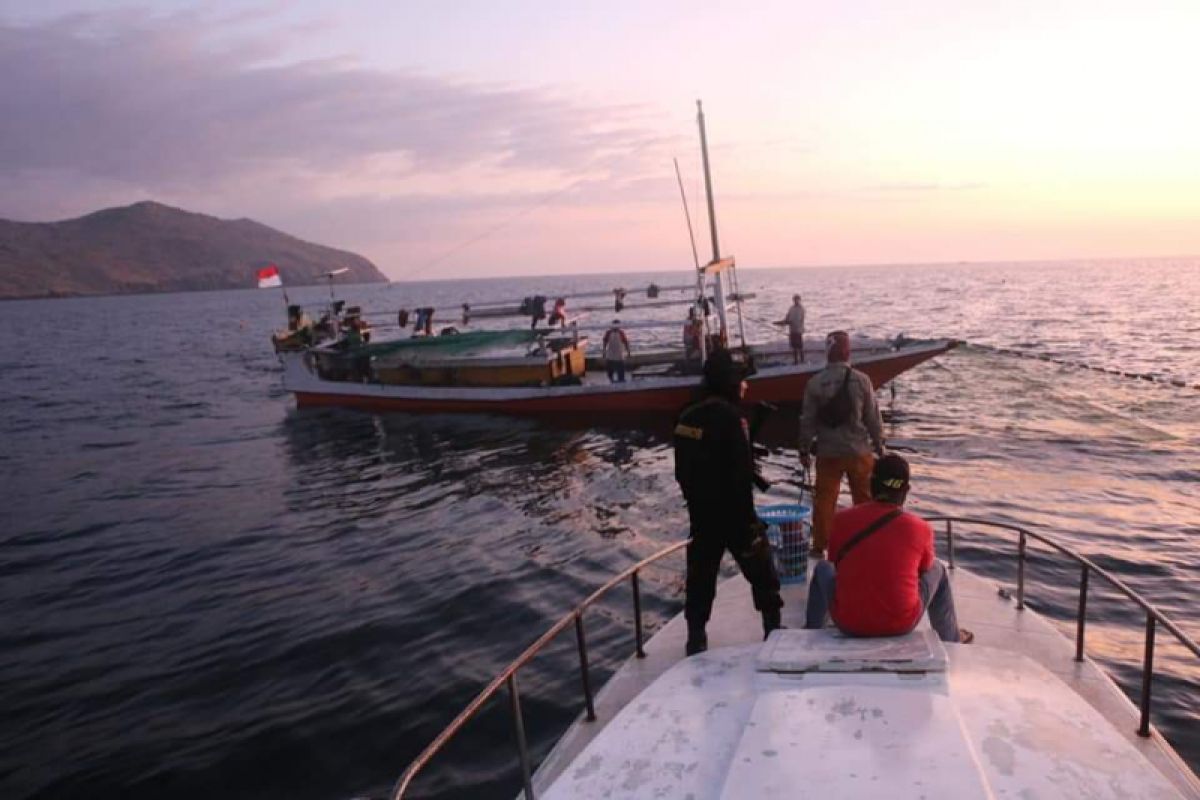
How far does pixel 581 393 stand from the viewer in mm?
23734

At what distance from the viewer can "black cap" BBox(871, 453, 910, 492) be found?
4301 mm

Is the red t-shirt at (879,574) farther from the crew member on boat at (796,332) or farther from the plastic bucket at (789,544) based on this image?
the crew member on boat at (796,332)

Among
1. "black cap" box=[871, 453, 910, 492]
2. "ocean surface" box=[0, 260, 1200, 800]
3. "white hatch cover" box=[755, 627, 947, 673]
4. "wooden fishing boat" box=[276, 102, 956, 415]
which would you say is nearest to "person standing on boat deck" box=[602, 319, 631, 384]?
"wooden fishing boat" box=[276, 102, 956, 415]

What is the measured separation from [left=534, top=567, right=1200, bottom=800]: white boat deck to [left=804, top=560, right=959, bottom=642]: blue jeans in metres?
0.42

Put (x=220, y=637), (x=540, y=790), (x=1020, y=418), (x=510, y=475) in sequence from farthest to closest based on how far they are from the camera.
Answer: (x=1020, y=418) → (x=510, y=475) → (x=220, y=637) → (x=540, y=790)

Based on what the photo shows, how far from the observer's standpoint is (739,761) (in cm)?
315

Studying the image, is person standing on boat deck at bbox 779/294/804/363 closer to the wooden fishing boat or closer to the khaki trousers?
the wooden fishing boat

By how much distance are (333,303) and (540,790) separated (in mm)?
28879

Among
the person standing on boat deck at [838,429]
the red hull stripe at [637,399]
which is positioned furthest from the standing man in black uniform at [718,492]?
the red hull stripe at [637,399]

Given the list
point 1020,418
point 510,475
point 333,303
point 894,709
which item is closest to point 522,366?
point 510,475

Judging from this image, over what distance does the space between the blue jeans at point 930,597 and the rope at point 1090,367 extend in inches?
829

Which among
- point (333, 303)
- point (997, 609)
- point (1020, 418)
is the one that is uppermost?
point (333, 303)

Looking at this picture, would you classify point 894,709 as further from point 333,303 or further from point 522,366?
point 333,303

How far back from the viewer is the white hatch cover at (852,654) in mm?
3688
